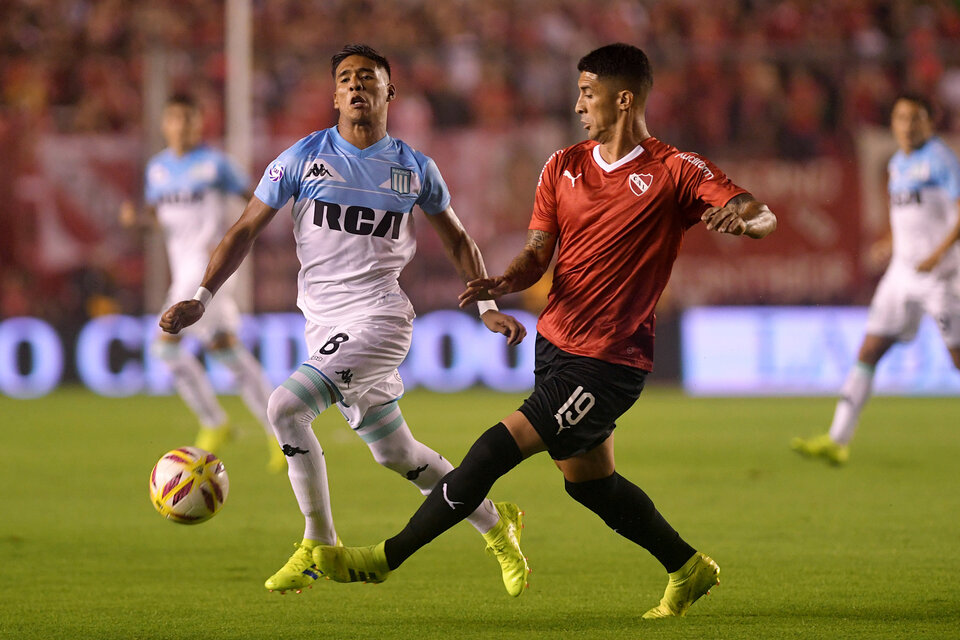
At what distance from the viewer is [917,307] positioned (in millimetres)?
9727

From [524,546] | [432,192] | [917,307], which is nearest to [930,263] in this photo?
[917,307]

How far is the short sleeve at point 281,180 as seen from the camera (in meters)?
5.55

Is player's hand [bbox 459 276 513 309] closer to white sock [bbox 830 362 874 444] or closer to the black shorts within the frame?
the black shorts

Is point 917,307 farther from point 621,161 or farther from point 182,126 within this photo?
point 182,126

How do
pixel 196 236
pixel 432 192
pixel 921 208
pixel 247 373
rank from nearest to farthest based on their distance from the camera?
pixel 432 192, pixel 921 208, pixel 247 373, pixel 196 236

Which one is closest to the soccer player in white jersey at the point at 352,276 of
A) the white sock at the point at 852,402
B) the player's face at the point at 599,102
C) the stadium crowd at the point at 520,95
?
the player's face at the point at 599,102

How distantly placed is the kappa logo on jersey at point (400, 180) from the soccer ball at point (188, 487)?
4.41 ft

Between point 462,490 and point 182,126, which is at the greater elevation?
point 182,126

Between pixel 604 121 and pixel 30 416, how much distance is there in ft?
31.8

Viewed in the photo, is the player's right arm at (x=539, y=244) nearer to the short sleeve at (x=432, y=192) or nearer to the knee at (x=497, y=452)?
the knee at (x=497, y=452)

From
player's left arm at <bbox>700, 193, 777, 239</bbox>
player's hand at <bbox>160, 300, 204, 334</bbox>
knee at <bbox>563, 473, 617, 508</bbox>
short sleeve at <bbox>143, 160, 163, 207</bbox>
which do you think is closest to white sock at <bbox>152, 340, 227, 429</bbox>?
short sleeve at <bbox>143, 160, 163, 207</bbox>

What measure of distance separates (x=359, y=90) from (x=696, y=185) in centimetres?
150

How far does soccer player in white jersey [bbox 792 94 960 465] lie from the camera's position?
31.4ft

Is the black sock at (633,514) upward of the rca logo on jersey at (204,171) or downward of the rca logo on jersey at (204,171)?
downward
